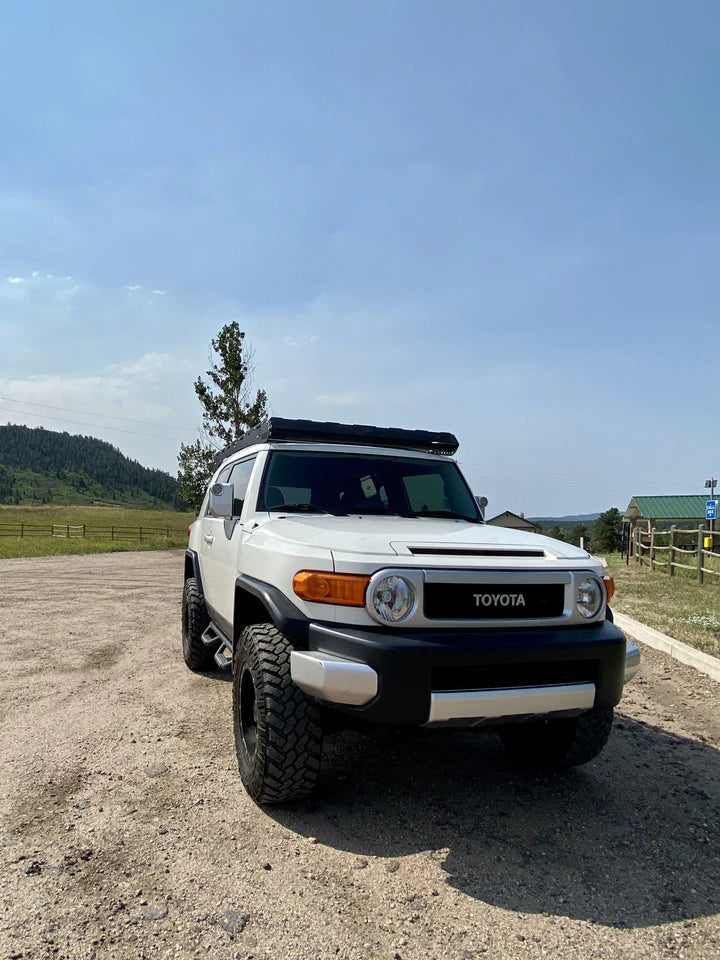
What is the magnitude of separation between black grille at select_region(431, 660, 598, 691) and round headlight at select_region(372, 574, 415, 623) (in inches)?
11.4

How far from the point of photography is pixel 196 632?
568 cm

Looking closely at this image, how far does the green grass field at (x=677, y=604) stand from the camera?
7.76 meters

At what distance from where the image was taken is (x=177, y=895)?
2451 mm

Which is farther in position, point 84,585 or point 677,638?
point 84,585

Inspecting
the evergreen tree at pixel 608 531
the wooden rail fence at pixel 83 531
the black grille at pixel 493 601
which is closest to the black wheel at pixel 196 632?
the black grille at pixel 493 601

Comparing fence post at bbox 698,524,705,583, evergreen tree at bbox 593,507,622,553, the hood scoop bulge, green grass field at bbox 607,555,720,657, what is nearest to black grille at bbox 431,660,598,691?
the hood scoop bulge

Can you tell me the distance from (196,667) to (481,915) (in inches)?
154

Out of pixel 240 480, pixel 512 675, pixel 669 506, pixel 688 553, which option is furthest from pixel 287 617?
pixel 669 506

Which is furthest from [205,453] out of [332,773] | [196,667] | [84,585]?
[332,773]

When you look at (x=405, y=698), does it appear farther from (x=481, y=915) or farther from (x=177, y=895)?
(x=177, y=895)

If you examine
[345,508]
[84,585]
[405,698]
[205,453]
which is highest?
[205,453]

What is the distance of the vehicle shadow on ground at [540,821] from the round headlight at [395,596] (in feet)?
3.45

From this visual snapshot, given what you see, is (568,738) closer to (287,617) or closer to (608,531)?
(287,617)

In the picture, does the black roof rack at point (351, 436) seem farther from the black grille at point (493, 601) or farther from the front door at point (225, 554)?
the black grille at point (493, 601)
